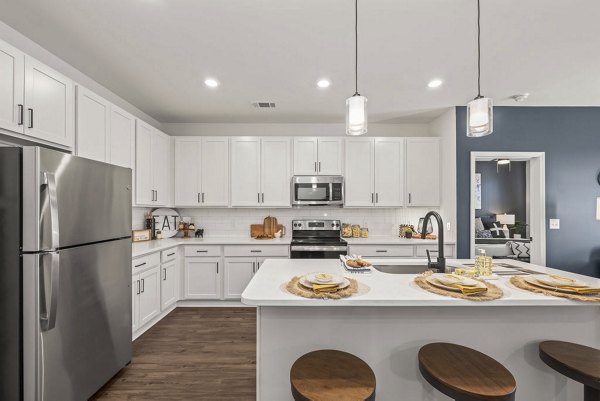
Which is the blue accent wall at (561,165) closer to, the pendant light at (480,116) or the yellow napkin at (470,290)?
the pendant light at (480,116)

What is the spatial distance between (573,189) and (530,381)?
333 cm

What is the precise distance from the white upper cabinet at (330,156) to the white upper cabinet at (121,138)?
237 centimetres

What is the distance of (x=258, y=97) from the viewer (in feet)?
11.4

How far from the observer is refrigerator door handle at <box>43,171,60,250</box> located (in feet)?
5.34

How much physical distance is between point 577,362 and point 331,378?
1.11 m

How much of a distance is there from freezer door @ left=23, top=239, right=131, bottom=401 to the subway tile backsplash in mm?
2116

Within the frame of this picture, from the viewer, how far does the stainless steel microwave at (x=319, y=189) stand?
4113 millimetres

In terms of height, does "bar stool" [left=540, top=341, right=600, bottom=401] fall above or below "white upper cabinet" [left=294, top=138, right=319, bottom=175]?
below

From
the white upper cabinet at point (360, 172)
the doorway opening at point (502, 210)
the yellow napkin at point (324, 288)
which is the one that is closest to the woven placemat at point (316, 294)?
the yellow napkin at point (324, 288)

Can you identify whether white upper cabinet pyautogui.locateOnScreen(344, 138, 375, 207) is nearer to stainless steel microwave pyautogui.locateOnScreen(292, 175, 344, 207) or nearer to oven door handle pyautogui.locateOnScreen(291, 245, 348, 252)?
stainless steel microwave pyautogui.locateOnScreen(292, 175, 344, 207)

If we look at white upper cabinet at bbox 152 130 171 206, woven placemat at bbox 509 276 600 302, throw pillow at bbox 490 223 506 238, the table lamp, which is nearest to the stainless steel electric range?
white upper cabinet at bbox 152 130 171 206

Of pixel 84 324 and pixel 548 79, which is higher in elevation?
pixel 548 79

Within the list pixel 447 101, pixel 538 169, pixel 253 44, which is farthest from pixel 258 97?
A: pixel 538 169

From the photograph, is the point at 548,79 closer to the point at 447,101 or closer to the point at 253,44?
the point at 447,101
